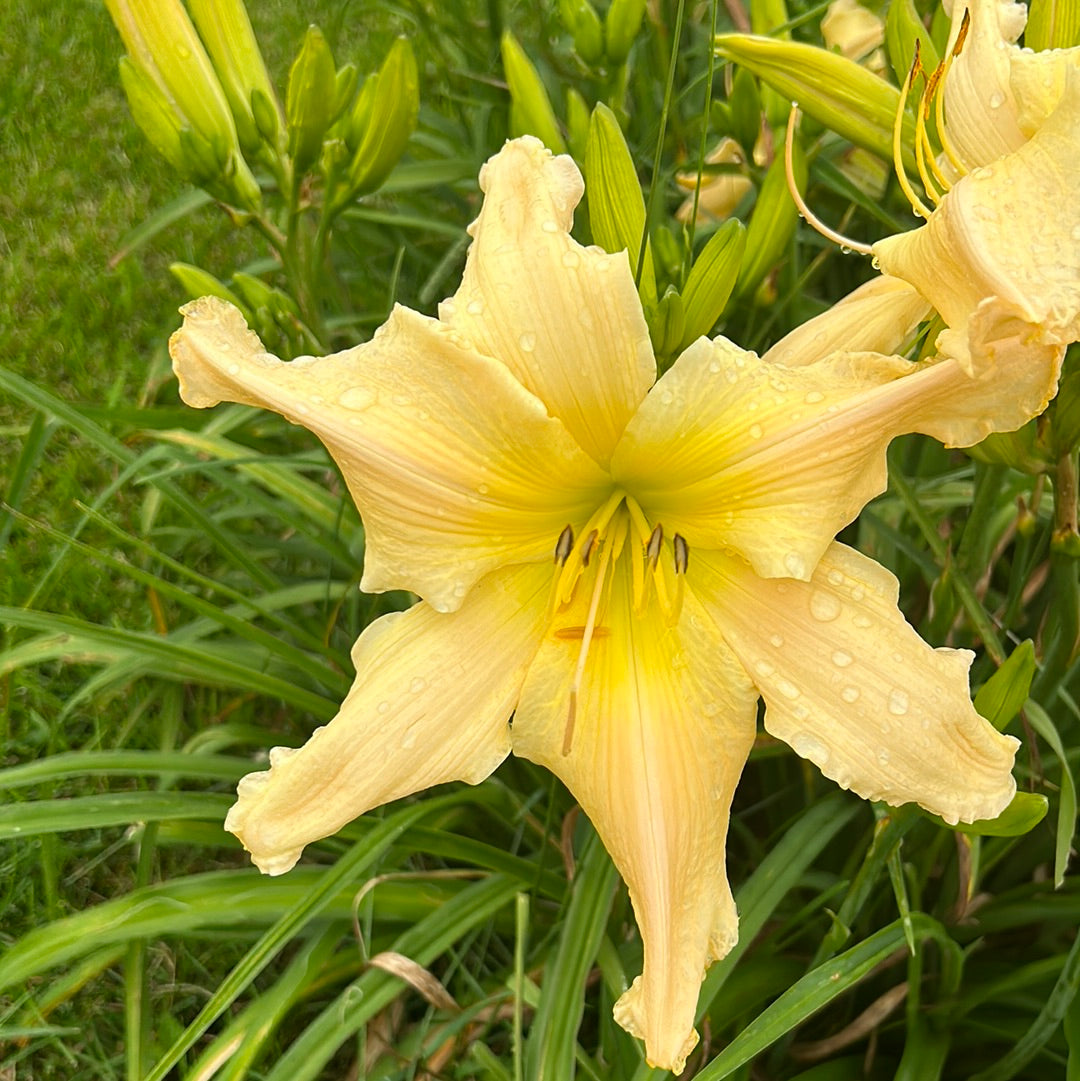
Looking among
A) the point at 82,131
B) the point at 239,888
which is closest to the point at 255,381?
the point at 239,888

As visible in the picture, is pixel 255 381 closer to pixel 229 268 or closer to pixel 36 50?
pixel 229 268

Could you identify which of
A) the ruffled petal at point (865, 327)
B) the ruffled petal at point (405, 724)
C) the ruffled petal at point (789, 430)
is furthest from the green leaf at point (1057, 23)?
the ruffled petal at point (405, 724)

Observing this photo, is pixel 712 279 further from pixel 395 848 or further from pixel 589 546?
pixel 395 848

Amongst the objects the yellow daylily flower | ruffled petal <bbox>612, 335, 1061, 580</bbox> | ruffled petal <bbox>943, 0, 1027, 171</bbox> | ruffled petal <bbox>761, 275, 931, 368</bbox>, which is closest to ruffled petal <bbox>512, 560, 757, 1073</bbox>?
ruffled petal <bbox>612, 335, 1061, 580</bbox>

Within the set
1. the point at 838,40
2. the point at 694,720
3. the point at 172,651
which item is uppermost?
the point at 838,40

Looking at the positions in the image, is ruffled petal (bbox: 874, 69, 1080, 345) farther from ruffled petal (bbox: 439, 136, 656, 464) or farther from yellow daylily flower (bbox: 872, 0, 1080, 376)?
ruffled petal (bbox: 439, 136, 656, 464)
